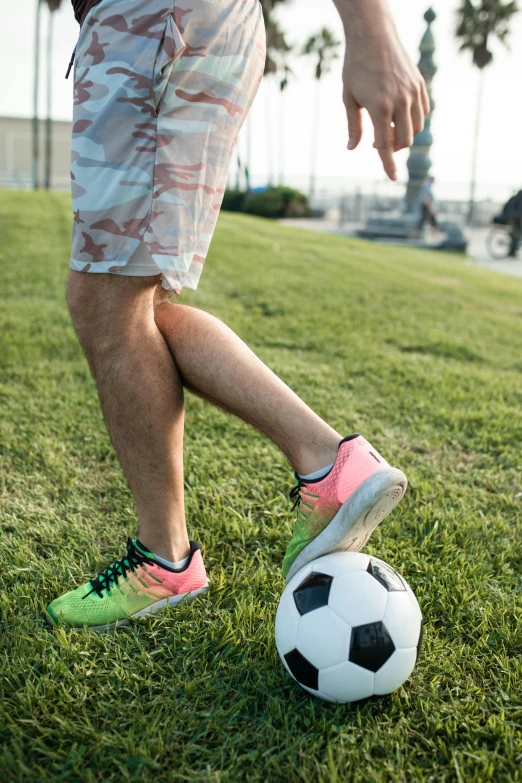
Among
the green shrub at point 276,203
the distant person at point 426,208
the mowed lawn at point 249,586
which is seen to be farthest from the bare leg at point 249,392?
the green shrub at point 276,203

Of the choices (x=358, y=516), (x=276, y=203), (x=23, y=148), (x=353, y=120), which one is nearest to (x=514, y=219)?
(x=276, y=203)

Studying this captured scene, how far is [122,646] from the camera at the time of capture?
159cm

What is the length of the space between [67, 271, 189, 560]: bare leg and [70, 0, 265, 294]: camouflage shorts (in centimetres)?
7

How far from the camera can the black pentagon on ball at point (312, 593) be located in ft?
4.86

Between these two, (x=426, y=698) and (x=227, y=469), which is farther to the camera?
(x=227, y=469)

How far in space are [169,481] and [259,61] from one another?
1083mm

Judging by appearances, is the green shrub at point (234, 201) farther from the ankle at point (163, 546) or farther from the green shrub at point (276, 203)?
the ankle at point (163, 546)

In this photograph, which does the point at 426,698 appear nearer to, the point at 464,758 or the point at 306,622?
the point at 464,758

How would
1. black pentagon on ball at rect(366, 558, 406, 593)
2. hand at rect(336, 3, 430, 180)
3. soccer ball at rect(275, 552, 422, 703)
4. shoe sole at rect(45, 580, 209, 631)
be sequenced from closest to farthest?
hand at rect(336, 3, 430, 180)
soccer ball at rect(275, 552, 422, 703)
black pentagon on ball at rect(366, 558, 406, 593)
shoe sole at rect(45, 580, 209, 631)

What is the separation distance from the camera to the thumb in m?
1.43

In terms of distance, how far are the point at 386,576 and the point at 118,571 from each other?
712 mm

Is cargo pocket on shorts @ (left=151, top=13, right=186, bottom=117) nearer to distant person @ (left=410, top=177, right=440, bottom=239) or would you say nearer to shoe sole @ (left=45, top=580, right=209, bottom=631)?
shoe sole @ (left=45, top=580, right=209, bottom=631)

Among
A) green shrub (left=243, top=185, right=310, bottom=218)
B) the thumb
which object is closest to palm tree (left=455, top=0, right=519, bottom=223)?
green shrub (left=243, top=185, right=310, bottom=218)

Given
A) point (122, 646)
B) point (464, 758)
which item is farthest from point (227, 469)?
point (464, 758)
